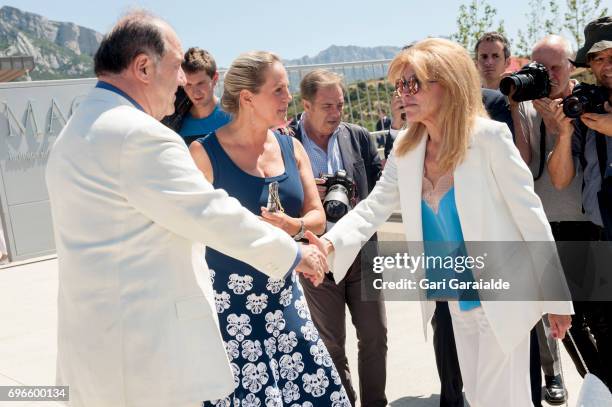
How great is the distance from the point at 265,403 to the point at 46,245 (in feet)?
29.7

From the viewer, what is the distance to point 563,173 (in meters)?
4.08

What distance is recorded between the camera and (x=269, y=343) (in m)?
3.12

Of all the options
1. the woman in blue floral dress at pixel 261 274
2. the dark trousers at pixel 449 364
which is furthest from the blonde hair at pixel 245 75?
the dark trousers at pixel 449 364

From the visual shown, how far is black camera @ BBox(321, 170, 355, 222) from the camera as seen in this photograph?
387cm

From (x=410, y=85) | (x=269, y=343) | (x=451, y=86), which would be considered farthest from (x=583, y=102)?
(x=269, y=343)

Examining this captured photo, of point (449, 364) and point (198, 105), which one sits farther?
point (198, 105)

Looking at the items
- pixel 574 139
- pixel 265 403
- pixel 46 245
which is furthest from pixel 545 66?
pixel 46 245

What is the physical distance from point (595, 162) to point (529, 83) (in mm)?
536

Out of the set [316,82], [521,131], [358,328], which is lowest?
[358,328]

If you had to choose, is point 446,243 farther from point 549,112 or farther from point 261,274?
point 549,112

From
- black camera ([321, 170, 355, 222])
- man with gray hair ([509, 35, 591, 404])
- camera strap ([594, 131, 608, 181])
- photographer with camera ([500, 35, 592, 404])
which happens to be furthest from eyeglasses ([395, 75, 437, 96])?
camera strap ([594, 131, 608, 181])

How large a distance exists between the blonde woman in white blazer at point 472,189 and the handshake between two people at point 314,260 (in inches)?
1.5

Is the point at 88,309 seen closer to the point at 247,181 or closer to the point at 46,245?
the point at 247,181

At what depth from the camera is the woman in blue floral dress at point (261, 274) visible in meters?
3.10
